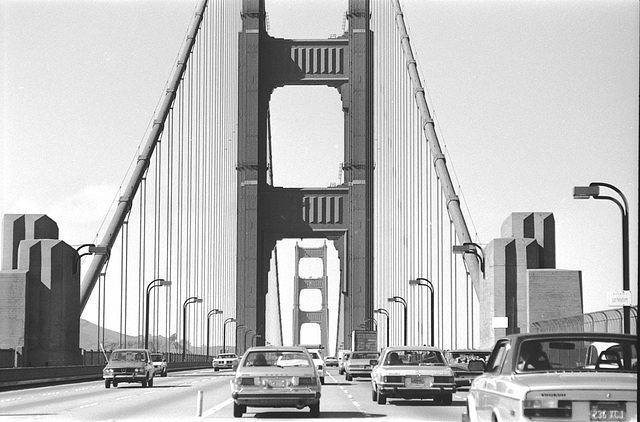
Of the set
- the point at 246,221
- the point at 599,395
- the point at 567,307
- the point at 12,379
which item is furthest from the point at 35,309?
the point at 599,395

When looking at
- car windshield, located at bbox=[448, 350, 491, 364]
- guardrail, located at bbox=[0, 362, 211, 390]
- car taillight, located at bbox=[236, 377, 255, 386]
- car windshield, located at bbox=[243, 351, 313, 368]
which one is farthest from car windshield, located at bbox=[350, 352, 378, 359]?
car taillight, located at bbox=[236, 377, 255, 386]

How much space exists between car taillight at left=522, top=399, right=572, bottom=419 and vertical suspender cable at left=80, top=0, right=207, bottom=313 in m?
40.9

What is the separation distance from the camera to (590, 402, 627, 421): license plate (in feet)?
35.6

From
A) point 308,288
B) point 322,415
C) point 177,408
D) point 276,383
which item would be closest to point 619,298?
point 322,415

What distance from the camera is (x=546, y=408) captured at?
36.0 ft

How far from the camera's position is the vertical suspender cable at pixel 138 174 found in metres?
55.5

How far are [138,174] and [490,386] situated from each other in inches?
2005

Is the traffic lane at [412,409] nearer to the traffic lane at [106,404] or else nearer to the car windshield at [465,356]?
the traffic lane at [106,404]

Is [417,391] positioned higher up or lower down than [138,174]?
lower down

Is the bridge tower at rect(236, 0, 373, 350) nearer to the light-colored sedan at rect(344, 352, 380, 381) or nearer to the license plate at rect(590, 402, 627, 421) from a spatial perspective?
the light-colored sedan at rect(344, 352, 380, 381)

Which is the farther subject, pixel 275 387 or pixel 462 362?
pixel 462 362

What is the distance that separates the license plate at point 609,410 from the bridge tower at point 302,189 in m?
74.8

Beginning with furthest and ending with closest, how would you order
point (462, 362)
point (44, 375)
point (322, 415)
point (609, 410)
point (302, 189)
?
point (302, 189), point (44, 375), point (462, 362), point (322, 415), point (609, 410)

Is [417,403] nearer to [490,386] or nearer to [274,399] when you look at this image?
[274,399]
